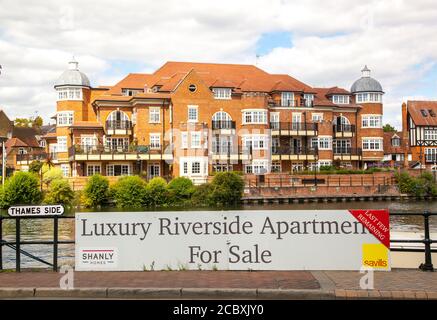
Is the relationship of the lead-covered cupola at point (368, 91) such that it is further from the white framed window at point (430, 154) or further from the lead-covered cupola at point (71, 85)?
the lead-covered cupola at point (71, 85)

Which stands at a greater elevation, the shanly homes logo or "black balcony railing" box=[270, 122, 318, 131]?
"black balcony railing" box=[270, 122, 318, 131]

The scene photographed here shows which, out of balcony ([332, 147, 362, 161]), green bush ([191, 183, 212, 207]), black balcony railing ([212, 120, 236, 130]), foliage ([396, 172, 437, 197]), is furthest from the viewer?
balcony ([332, 147, 362, 161])

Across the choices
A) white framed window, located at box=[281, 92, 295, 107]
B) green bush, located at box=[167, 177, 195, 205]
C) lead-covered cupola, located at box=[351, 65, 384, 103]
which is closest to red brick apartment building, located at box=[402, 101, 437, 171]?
lead-covered cupola, located at box=[351, 65, 384, 103]

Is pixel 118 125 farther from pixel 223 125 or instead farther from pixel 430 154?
pixel 430 154

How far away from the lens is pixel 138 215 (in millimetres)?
11133

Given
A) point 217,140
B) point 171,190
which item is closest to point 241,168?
point 217,140

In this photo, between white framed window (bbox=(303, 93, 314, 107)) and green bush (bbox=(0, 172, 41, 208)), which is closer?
green bush (bbox=(0, 172, 41, 208))

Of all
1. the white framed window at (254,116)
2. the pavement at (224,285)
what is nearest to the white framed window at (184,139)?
the white framed window at (254,116)

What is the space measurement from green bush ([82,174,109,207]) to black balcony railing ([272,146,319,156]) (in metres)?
21.6

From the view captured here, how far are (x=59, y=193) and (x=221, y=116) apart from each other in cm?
2084

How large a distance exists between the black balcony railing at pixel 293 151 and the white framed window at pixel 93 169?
19.3 m

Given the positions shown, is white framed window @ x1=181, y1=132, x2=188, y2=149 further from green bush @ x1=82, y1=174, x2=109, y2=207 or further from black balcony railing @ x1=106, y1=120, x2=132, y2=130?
green bush @ x1=82, y1=174, x2=109, y2=207

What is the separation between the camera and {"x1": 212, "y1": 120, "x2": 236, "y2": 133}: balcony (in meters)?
60.6

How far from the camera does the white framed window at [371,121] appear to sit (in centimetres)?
7025
